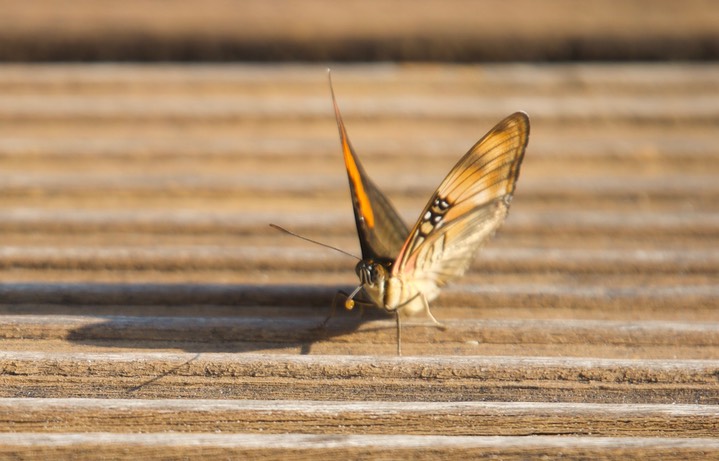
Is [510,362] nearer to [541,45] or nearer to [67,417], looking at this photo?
[67,417]

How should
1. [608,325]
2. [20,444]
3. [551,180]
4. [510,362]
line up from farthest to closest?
[551,180], [608,325], [510,362], [20,444]

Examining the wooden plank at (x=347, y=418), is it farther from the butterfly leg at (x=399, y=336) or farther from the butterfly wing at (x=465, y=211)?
the butterfly wing at (x=465, y=211)

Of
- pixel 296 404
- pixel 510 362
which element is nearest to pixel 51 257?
pixel 296 404

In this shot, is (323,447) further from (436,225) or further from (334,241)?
(334,241)

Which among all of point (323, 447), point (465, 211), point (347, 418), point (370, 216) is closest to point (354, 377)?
point (347, 418)

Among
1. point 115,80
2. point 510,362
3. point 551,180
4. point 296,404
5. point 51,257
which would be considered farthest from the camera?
point 115,80

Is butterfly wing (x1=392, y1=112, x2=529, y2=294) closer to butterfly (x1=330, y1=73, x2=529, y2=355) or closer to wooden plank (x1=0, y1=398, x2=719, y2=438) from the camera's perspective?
butterfly (x1=330, y1=73, x2=529, y2=355)
